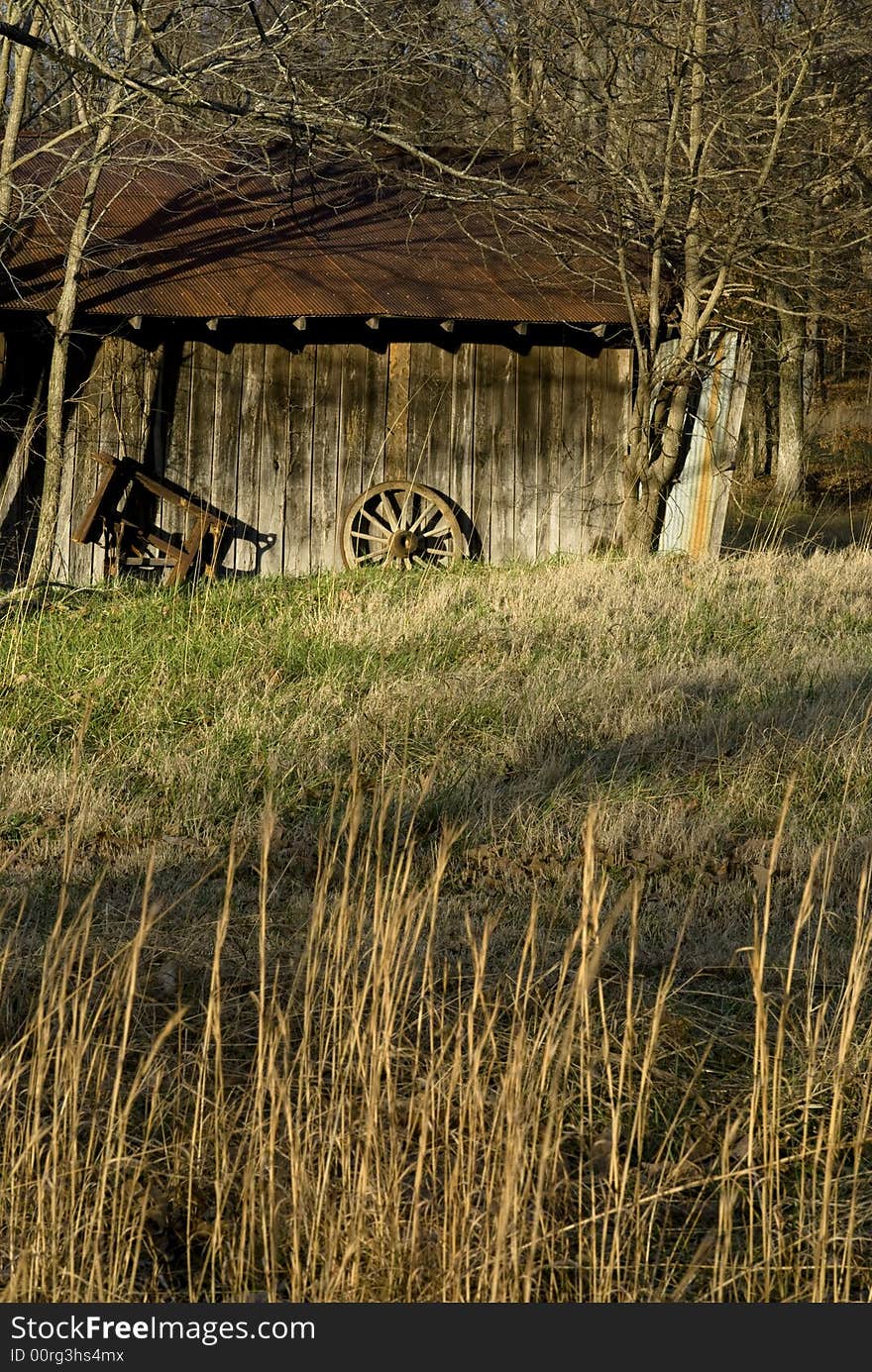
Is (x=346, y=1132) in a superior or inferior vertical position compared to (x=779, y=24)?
inferior

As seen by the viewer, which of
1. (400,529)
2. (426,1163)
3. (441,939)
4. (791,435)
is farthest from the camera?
(791,435)

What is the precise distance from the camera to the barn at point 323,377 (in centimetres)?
1186

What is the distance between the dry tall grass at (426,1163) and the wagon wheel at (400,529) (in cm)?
903

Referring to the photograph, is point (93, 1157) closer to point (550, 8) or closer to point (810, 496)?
point (550, 8)

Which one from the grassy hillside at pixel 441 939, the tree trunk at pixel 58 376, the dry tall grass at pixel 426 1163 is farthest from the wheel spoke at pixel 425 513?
the dry tall grass at pixel 426 1163

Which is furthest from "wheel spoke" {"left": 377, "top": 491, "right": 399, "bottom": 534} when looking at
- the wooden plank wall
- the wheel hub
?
the wooden plank wall

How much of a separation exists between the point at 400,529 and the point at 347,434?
0.99m

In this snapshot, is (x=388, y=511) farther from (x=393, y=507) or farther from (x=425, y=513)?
(x=425, y=513)

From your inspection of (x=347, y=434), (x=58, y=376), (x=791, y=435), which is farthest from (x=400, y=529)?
(x=791, y=435)

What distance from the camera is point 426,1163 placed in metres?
3.38

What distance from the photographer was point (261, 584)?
11430mm

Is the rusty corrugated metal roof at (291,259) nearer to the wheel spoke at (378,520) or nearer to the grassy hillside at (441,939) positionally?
the wheel spoke at (378,520)

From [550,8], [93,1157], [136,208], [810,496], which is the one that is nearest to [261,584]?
[136,208]

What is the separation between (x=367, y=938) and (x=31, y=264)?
8723 millimetres
